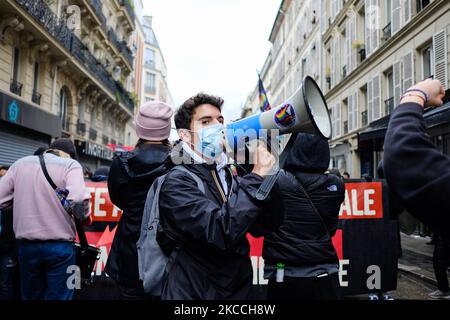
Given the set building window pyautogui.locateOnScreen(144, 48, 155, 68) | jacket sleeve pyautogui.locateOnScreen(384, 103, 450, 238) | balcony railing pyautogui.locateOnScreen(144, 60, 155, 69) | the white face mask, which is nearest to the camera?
jacket sleeve pyautogui.locateOnScreen(384, 103, 450, 238)

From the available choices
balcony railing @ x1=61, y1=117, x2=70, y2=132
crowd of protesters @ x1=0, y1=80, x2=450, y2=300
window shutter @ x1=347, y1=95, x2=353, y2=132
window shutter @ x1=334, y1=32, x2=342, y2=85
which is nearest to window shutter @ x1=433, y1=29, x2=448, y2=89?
window shutter @ x1=347, y1=95, x2=353, y2=132

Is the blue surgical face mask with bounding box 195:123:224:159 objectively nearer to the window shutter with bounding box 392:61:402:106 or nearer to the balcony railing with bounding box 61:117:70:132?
the window shutter with bounding box 392:61:402:106

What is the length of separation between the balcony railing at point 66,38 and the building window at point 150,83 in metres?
32.7

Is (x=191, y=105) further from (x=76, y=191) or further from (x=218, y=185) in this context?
(x=76, y=191)

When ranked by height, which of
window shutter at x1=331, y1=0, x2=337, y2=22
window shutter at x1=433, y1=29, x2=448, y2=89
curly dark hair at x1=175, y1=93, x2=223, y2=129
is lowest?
curly dark hair at x1=175, y1=93, x2=223, y2=129

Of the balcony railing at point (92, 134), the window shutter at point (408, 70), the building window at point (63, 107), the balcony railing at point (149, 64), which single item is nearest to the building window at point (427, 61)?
the window shutter at point (408, 70)

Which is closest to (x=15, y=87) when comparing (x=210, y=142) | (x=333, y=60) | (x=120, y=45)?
(x=210, y=142)

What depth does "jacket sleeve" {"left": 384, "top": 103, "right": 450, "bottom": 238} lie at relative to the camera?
121 centimetres

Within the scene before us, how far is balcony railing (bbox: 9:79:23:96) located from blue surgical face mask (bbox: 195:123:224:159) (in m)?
12.0

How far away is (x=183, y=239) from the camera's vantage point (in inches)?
66.7

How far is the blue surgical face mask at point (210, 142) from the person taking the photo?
1.95 m

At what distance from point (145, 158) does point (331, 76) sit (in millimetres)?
21357

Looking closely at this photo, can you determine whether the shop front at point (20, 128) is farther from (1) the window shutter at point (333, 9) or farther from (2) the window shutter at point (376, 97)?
(1) the window shutter at point (333, 9)

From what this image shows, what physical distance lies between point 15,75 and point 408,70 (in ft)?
42.3
